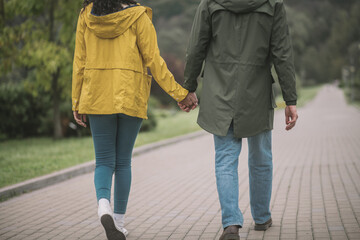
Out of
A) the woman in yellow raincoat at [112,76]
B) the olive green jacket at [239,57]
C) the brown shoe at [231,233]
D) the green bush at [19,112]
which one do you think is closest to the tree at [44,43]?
the green bush at [19,112]

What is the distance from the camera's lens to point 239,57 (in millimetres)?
3332

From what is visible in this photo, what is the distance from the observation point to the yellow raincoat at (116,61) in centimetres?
341

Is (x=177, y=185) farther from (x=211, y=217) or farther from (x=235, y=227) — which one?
(x=235, y=227)

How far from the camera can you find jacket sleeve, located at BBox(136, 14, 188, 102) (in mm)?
3455

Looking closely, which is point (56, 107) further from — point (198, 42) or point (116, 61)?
point (198, 42)

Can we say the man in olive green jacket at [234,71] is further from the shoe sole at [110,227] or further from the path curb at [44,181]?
the path curb at [44,181]

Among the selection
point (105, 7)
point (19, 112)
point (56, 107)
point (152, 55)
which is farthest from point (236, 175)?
point (19, 112)

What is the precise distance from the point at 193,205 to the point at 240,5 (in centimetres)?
250

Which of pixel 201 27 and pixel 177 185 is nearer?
pixel 201 27

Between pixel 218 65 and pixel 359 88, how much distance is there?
124ft

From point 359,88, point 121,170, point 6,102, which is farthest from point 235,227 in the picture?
point 359,88

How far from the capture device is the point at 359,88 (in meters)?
38.4

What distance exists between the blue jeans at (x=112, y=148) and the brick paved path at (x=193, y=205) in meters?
0.56

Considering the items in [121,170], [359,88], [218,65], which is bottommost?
[359,88]
